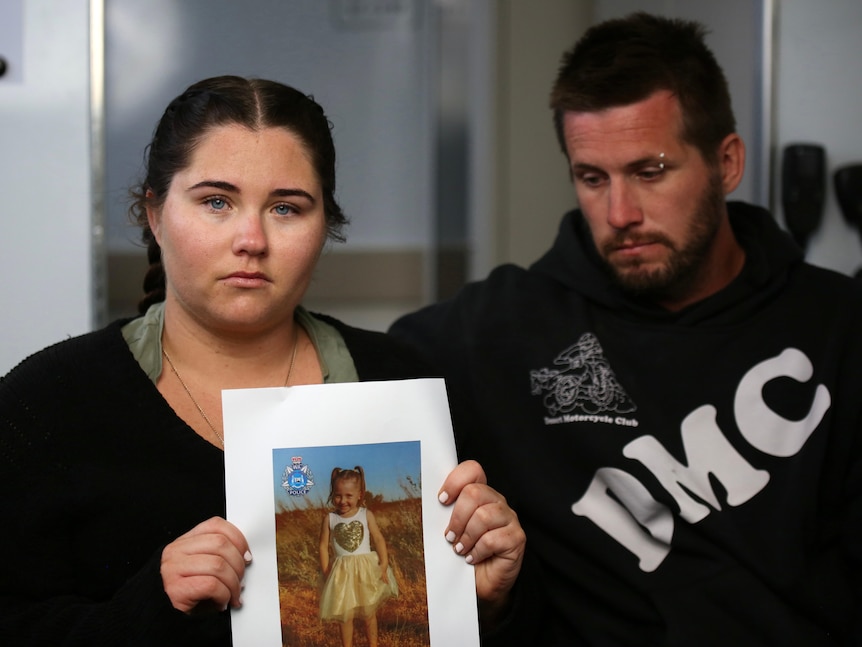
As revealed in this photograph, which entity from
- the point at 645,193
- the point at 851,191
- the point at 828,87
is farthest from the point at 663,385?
the point at 828,87

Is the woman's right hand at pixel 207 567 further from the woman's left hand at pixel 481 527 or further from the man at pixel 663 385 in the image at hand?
the man at pixel 663 385

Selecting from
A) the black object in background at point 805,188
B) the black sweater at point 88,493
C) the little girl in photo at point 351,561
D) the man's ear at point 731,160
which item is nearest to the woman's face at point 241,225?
the black sweater at point 88,493

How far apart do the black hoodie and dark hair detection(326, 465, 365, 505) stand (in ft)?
0.95

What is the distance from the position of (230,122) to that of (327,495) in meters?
0.49

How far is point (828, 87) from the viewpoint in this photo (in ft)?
7.77

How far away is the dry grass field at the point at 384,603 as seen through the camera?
107 centimetres

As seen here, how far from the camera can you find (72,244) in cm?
188

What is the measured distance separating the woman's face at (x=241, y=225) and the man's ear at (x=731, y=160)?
3.19ft

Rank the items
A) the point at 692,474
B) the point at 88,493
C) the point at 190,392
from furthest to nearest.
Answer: the point at 692,474 → the point at 190,392 → the point at 88,493

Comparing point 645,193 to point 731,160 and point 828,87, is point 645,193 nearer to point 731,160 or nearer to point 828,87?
point 731,160

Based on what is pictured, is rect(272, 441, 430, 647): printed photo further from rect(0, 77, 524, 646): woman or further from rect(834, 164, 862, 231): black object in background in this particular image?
rect(834, 164, 862, 231): black object in background

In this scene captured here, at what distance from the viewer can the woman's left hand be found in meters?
1.13

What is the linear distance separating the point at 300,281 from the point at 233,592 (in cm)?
41

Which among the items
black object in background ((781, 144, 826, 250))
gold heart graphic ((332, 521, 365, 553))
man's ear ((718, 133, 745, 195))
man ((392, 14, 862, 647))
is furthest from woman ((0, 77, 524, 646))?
black object in background ((781, 144, 826, 250))
